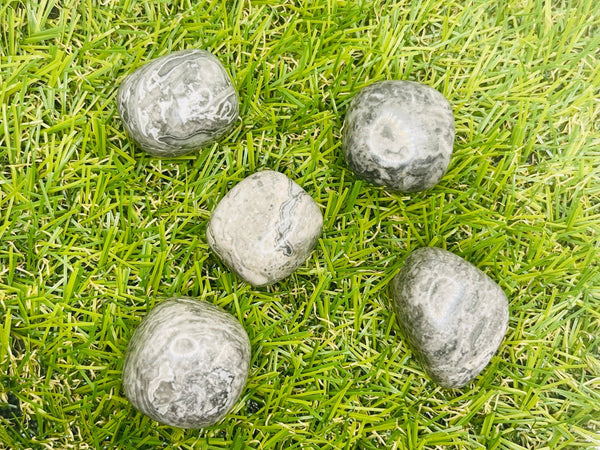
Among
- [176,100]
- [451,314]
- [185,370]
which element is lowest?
[185,370]

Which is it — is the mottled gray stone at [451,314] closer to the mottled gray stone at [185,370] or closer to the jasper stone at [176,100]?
the mottled gray stone at [185,370]

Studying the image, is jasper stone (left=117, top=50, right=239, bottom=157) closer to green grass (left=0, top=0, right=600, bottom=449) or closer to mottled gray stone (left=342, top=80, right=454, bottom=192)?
green grass (left=0, top=0, right=600, bottom=449)

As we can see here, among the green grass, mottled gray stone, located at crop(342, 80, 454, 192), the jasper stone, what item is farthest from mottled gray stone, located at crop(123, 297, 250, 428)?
mottled gray stone, located at crop(342, 80, 454, 192)

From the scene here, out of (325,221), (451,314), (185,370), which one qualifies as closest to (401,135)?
(325,221)

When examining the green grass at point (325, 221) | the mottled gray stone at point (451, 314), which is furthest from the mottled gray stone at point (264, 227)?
the mottled gray stone at point (451, 314)

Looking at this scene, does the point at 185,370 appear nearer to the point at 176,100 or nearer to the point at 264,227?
the point at 264,227

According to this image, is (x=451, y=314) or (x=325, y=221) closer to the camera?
(x=451, y=314)

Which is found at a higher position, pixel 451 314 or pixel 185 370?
pixel 451 314
